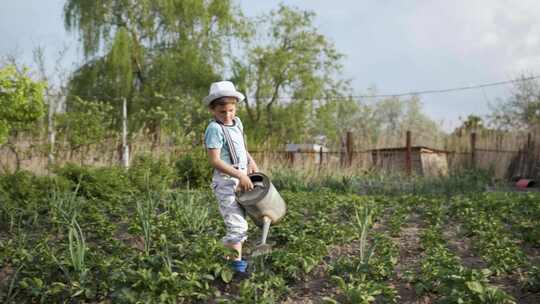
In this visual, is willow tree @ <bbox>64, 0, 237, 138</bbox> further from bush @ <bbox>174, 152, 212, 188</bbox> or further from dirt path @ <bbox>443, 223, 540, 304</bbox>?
dirt path @ <bbox>443, 223, 540, 304</bbox>

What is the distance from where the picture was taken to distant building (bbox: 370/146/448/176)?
41.6ft

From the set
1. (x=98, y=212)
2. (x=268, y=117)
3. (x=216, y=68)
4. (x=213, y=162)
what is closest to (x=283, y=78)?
(x=268, y=117)

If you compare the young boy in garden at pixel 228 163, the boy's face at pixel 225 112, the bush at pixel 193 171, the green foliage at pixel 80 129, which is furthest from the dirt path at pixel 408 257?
the green foliage at pixel 80 129

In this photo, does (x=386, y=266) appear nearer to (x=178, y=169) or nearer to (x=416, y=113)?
(x=178, y=169)

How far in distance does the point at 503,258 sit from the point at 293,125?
2066 cm

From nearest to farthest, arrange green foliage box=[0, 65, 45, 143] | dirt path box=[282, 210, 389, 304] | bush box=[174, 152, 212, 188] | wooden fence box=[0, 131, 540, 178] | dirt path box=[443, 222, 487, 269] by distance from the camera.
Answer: dirt path box=[282, 210, 389, 304], dirt path box=[443, 222, 487, 269], green foliage box=[0, 65, 45, 143], bush box=[174, 152, 212, 188], wooden fence box=[0, 131, 540, 178]

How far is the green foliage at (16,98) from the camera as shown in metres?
7.59

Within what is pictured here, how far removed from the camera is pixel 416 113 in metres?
42.5

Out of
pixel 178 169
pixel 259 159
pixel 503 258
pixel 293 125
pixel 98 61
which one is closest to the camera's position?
pixel 503 258

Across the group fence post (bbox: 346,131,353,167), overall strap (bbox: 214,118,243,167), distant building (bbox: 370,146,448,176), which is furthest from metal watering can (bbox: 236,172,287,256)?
fence post (bbox: 346,131,353,167)

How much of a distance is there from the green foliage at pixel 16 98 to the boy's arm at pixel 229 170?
5.79 m

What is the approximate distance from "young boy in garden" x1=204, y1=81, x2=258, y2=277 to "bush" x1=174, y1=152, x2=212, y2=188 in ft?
18.7

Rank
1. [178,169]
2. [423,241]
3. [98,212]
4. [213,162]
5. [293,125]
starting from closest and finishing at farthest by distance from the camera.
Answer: [213,162]
[423,241]
[98,212]
[178,169]
[293,125]

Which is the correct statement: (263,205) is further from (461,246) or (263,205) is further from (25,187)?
(25,187)
